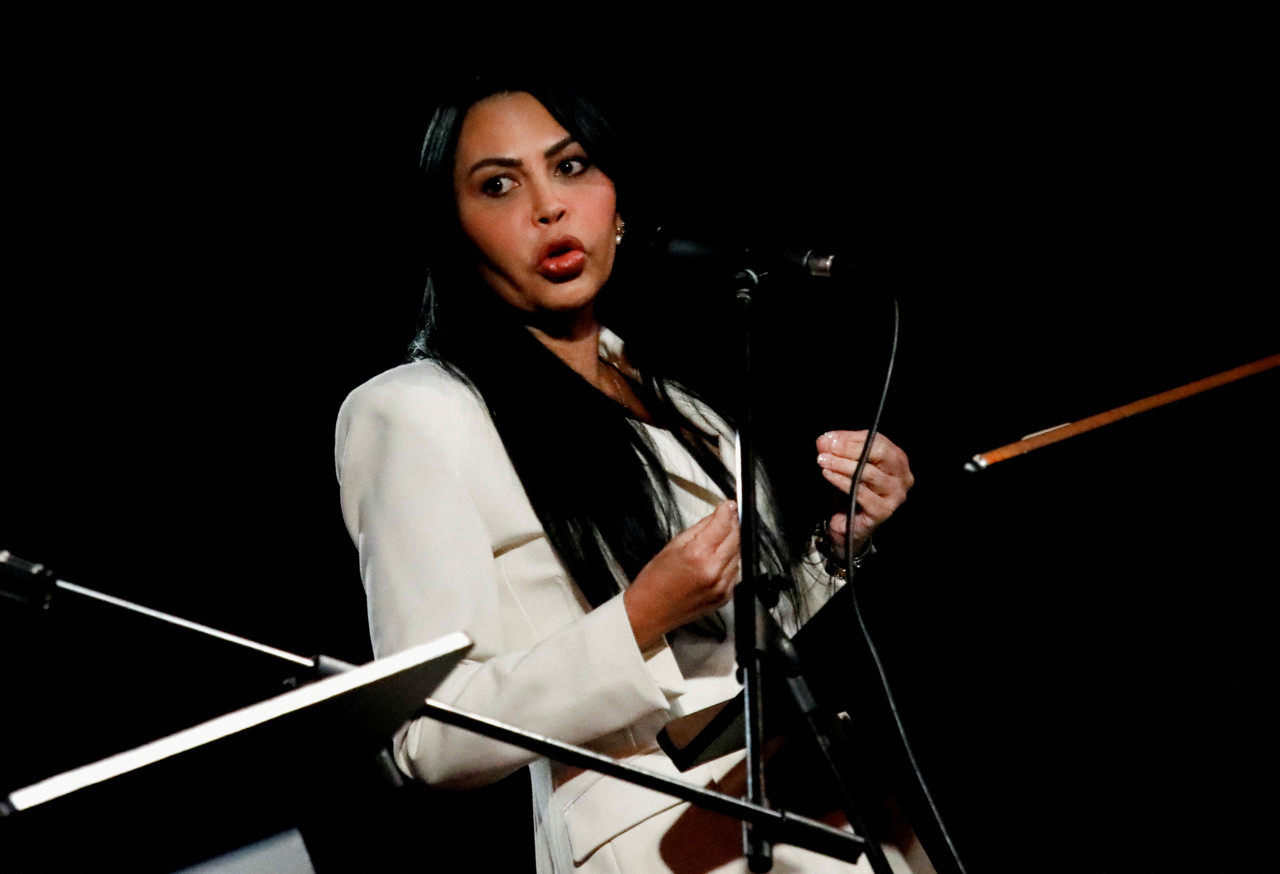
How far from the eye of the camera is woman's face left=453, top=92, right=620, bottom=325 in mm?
1662

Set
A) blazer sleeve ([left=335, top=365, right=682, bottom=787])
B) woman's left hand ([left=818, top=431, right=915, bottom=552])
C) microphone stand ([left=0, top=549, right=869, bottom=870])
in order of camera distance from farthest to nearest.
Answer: woman's left hand ([left=818, top=431, right=915, bottom=552]), blazer sleeve ([left=335, top=365, right=682, bottom=787]), microphone stand ([left=0, top=549, right=869, bottom=870])

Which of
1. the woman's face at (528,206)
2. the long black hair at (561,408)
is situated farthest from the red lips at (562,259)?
the long black hair at (561,408)

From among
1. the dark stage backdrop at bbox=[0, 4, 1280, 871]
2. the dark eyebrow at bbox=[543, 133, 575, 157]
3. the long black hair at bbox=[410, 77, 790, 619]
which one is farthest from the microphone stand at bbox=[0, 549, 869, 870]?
the dark eyebrow at bbox=[543, 133, 575, 157]

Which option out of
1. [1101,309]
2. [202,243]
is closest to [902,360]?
[1101,309]

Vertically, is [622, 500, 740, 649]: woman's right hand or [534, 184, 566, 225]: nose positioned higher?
[534, 184, 566, 225]: nose

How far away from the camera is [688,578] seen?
116 centimetres

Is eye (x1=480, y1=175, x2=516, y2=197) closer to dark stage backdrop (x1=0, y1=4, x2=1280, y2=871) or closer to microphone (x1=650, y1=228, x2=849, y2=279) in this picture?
dark stage backdrop (x1=0, y1=4, x2=1280, y2=871)

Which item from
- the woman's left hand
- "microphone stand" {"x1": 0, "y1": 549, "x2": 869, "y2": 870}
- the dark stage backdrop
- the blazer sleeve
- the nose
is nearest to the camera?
"microphone stand" {"x1": 0, "y1": 549, "x2": 869, "y2": 870}

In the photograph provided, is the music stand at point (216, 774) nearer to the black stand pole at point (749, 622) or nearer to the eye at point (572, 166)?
the black stand pole at point (749, 622)

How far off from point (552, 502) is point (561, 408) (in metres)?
0.21

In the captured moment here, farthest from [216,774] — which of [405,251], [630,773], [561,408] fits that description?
[405,251]

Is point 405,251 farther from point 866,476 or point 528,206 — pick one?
point 866,476

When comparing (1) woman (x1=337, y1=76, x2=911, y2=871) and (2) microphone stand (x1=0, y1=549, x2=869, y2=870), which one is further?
(1) woman (x1=337, y1=76, x2=911, y2=871)

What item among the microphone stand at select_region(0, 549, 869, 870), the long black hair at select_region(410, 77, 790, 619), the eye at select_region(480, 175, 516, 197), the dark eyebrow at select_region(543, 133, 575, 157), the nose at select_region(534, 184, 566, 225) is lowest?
the microphone stand at select_region(0, 549, 869, 870)
